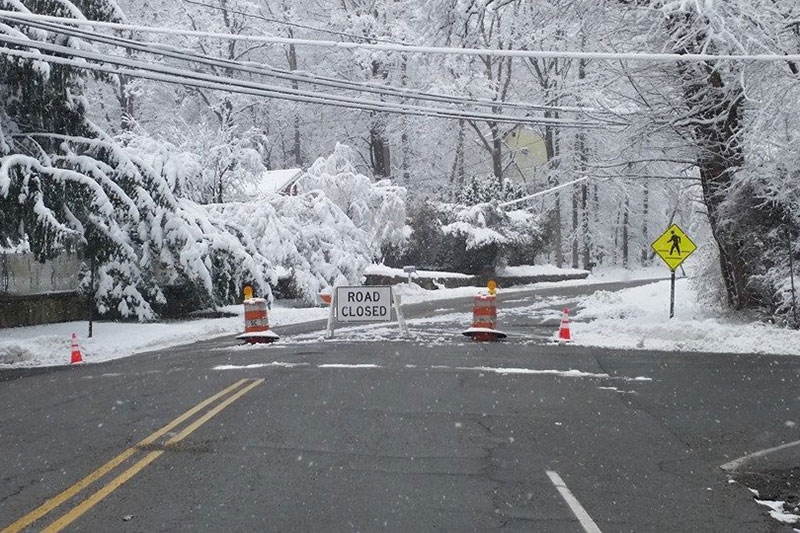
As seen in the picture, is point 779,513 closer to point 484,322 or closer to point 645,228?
point 484,322

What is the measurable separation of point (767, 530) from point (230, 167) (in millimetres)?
32077

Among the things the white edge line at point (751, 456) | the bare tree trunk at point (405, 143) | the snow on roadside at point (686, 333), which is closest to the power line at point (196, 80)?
the snow on roadside at point (686, 333)

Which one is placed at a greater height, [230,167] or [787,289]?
[230,167]

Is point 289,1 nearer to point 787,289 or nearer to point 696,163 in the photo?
point 696,163

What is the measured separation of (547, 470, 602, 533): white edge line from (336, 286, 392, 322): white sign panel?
36.8ft

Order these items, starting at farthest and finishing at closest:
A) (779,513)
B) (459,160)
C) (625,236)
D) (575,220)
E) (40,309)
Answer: (625,236)
(575,220)
(459,160)
(40,309)
(779,513)

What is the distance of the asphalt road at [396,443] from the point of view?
605cm

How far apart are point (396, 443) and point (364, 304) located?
33.5 feet

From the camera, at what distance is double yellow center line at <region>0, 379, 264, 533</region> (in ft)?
19.3

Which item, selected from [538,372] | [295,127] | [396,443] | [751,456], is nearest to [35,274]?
[538,372]

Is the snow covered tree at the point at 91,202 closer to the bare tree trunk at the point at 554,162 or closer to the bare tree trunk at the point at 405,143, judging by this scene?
the bare tree trunk at the point at 405,143

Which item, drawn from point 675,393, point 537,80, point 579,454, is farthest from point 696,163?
point 537,80

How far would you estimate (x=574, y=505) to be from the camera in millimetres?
6230

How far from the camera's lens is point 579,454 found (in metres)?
7.86
